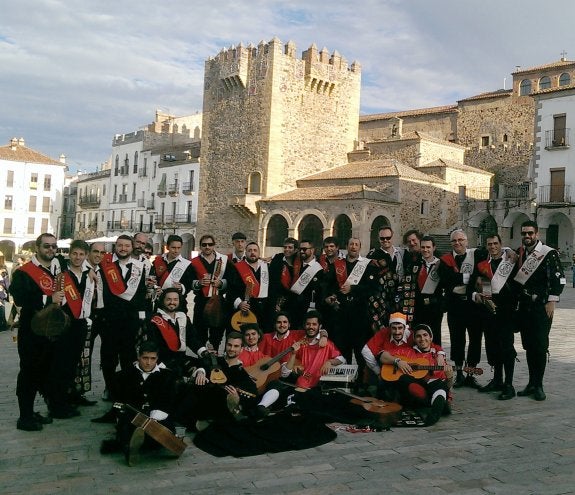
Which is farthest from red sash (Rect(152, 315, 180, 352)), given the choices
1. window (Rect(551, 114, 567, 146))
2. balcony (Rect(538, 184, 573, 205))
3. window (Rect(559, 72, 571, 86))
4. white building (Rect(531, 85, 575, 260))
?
window (Rect(559, 72, 571, 86))

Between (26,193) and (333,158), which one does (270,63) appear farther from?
(26,193)

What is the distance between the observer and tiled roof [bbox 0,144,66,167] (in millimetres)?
57281

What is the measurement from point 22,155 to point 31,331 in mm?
57931

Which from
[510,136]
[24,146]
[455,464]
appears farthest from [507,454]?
[24,146]

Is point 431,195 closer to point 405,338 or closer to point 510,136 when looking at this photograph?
point 510,136

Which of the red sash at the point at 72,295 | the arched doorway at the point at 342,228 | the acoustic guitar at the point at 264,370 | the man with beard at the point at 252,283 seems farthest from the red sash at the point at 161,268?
the arched doorway at the point at 342,228

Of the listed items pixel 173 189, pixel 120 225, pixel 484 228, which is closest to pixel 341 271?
pixel 484 228

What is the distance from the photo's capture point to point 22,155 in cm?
5825

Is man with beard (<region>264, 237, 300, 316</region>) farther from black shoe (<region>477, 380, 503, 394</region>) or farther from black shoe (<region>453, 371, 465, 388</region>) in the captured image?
black shoe (<region>477, 380, 503, 394</region>)

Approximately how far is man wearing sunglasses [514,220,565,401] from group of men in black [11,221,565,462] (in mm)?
13

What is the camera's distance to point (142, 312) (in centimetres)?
668

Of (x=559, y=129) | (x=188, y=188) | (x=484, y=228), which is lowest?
(x=484, y=228)

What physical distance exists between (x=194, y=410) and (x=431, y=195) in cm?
2922

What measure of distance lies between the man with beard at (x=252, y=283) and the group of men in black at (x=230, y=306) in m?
0.02
